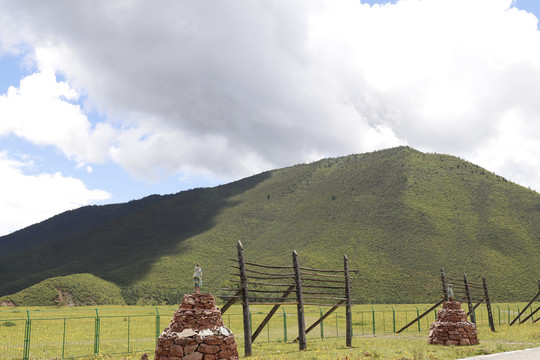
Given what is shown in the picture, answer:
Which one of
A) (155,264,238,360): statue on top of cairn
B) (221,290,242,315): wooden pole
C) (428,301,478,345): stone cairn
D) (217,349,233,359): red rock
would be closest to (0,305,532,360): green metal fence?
(428,301,478,345): stone cairn

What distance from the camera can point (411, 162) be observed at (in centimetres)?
12950

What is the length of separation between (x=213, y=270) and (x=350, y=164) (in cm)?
7175

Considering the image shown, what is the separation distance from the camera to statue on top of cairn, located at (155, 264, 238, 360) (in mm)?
13008

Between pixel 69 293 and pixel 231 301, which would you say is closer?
pixel 231 301

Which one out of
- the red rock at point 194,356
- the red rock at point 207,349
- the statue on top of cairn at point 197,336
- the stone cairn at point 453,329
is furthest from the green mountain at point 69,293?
the red rock at point 207,349

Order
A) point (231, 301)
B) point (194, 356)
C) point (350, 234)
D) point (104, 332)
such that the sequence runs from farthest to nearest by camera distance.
Answer: 1. point (350, 234)
2. point (104, 332)
3. point (231, 301)
4. point (194, 356)

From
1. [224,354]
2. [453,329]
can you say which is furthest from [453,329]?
[224,354]

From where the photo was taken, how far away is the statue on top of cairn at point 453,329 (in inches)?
858

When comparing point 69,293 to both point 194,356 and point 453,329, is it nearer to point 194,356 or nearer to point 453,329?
point 453,329

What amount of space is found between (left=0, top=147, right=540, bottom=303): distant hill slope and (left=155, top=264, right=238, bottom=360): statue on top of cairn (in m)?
63.3

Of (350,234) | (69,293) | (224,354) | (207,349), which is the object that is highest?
(350,234)

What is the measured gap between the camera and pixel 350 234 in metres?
98.4

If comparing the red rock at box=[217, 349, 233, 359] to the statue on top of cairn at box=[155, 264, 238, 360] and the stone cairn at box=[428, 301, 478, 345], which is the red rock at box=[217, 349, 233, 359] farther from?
the stone cairn at box=[428, 301, 478, 345]

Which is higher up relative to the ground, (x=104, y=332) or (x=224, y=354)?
(x=224, y=354)
